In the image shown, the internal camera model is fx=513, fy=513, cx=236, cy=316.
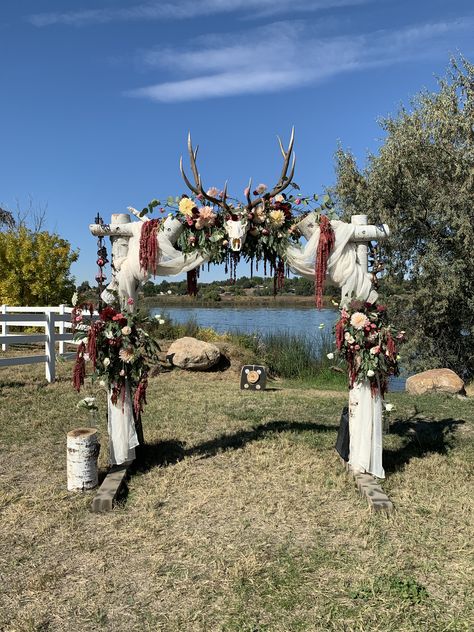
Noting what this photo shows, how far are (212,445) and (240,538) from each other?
2557 millimetres

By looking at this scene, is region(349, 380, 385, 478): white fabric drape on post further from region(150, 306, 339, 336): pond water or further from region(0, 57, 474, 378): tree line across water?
region(0, 57, 474, 378): tree line across water

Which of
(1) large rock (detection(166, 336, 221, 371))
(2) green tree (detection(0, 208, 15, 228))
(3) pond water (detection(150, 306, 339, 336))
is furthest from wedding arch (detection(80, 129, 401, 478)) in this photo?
(2) green tree (detection(0, 208, 15, 228))

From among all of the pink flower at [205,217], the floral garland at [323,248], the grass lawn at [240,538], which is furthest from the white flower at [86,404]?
the floral garland at [323,248]

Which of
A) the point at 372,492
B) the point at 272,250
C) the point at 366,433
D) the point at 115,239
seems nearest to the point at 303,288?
the point at 272,250

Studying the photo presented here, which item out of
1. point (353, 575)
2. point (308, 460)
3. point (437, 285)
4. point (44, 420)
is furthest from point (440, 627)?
point (437, 285)

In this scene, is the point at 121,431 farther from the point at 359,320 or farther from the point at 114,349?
the point at 359,320

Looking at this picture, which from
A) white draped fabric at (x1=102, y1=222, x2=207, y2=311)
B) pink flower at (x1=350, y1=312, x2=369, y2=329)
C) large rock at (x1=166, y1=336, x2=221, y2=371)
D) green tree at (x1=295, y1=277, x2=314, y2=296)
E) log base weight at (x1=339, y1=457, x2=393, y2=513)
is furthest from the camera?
large rock at (x1=166, y1=336, x2=221, y2=371)

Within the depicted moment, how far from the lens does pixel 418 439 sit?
7.01 meters

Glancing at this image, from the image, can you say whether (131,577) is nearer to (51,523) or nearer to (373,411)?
(51,523)

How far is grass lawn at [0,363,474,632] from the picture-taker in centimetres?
311

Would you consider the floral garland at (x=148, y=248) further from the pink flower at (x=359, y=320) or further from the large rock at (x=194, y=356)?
the large rock at (x=194, y=356)

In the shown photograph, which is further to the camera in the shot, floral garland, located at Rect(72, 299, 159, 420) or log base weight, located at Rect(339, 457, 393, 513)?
floral garland, located at Rect(72, 299, 159, 420)

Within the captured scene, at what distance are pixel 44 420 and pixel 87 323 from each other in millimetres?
3038

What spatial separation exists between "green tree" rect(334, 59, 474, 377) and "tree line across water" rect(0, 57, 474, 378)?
0.09 ft
